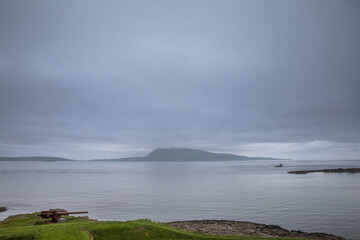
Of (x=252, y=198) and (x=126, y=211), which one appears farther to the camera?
(x=252, y=198)

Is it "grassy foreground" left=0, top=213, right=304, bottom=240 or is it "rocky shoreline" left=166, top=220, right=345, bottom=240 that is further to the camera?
"rocky shoreline" left=166, top=220, right=345, bottom=240

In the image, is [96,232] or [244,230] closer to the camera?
[96,232]

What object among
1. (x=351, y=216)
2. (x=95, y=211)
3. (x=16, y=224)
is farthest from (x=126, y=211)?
(x=351, y=216)

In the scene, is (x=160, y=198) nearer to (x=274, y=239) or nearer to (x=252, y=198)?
(x=252, y=198)

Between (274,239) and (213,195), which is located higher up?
(274,239)

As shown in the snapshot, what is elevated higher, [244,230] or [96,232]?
[96,232]

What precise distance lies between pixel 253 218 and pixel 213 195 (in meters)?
24.9

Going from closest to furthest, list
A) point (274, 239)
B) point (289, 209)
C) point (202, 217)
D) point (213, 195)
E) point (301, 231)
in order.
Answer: point (274, 239) → point (301, 231) → point (202, 217) → point (289, 209) → point (213, 195)

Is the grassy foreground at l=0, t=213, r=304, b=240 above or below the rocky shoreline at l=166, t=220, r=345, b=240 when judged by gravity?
above

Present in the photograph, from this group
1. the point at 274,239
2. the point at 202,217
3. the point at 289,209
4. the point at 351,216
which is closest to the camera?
the point at 274,239

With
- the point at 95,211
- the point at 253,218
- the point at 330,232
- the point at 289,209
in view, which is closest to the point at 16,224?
the point at 95,211

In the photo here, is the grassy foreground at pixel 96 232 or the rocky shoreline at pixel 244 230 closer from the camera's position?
the grassy foreground at pixel 96 232

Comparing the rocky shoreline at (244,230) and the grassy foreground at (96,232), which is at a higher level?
the grassy foreground at (96,232)

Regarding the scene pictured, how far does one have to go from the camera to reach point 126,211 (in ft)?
146
